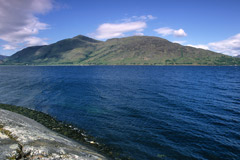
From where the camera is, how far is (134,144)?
2070cm

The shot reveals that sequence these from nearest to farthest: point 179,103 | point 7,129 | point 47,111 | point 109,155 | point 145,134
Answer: point 7,129 → point 109,155 → point 145,134 → point 47,111 → point 179,103

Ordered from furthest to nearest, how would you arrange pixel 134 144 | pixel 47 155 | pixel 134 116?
pixel 134 116 → pixel 134 144 → pixel 47 155

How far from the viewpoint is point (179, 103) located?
41.2m

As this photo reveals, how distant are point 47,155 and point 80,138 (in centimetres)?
1200

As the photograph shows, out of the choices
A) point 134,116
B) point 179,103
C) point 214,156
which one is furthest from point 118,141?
point 179,103

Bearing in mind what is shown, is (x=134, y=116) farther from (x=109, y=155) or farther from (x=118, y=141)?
(x=109, y=155)

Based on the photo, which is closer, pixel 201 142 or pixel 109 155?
pixel 109 155

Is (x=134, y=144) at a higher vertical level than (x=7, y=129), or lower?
lower

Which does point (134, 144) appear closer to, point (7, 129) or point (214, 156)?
point (214, 156)

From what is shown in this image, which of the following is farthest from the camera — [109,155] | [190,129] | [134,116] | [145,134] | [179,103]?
[179,103]

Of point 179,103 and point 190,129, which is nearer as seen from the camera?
point 190,129

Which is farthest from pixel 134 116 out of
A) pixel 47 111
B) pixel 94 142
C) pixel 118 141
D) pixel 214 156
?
pixel 47 111

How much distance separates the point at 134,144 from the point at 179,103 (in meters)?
25.7

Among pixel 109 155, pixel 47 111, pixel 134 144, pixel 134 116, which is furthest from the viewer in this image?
pixel 47 111
